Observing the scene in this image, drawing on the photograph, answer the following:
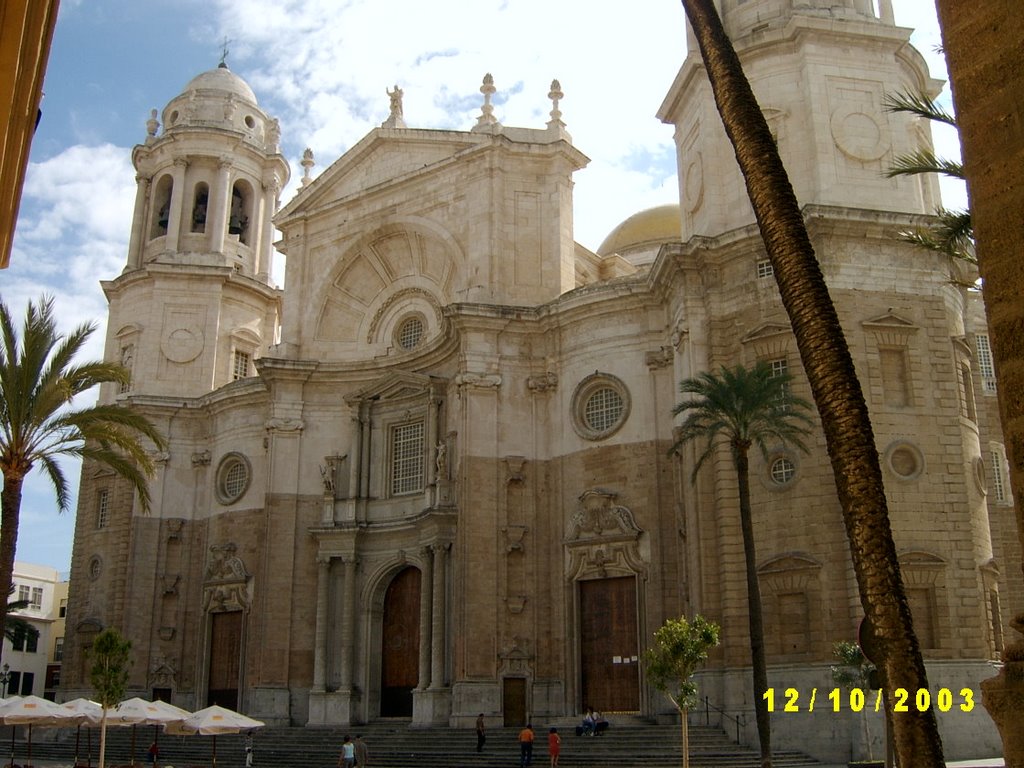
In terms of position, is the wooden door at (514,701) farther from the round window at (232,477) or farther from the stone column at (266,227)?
the stone column at (266,227)

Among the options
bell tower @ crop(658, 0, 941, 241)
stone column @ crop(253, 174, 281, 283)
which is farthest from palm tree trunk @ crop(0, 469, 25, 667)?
stone column @ crop(253, 174, 281, 283)

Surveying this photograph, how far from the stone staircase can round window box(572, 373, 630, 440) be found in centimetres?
847

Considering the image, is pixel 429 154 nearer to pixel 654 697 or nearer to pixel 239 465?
pixel 239 465

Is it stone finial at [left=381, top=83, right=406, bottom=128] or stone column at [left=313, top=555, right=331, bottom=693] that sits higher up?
stone finial at [left=381, top=83, right=406, bottom=128]

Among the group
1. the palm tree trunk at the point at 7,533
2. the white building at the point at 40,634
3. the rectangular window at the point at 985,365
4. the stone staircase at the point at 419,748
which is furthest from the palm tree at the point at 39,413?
the white building at the point at 40,634

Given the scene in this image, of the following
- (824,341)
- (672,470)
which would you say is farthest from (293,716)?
(824,341)

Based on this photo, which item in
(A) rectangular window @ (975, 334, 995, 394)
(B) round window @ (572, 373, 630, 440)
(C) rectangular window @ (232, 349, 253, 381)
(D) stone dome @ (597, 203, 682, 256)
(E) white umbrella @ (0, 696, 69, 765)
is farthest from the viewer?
(D) stone dome @ (597, 203, 682, 256)

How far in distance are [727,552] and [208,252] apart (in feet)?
88.7

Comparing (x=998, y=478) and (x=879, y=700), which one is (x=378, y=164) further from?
(x=879, y=700)

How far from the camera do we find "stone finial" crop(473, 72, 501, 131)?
3812 centimetres

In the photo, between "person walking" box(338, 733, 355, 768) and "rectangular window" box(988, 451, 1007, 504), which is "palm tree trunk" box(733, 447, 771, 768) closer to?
"person walking" box(338, 733, 355, 768)

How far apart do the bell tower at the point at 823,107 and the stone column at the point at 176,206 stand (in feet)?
74.9

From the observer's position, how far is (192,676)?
133 feet

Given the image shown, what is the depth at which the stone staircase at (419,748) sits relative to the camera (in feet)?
83.6
